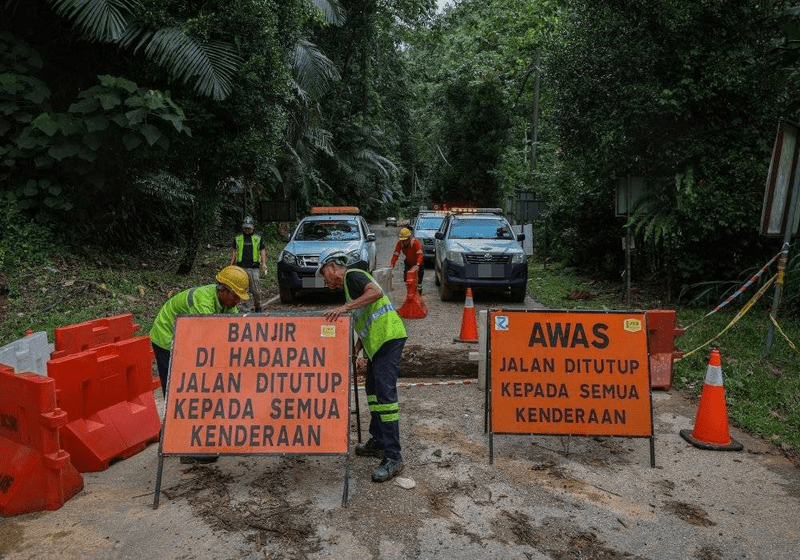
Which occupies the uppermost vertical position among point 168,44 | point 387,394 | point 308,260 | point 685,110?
point 168,44

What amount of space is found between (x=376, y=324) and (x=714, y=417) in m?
3.02

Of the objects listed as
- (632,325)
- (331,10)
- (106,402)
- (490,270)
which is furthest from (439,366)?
(331,10)

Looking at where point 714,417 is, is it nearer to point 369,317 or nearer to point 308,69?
point 369,317

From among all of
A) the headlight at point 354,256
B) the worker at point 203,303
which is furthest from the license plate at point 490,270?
the worker at point 203,303

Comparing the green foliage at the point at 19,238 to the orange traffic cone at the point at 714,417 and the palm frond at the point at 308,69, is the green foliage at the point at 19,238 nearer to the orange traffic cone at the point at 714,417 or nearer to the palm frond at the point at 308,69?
the palm frond at the point at 308,69

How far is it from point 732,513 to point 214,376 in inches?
144

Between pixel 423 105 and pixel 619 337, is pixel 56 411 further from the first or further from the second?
pixel 423 105

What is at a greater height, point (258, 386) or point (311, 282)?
point (258, 386)

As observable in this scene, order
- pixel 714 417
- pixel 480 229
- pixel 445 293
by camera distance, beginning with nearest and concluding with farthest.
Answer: pixel 714 417 → pixel 445 293 → pixel 480 229

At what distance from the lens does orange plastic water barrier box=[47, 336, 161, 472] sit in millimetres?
4496

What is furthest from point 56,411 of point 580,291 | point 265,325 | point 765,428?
point 580,291

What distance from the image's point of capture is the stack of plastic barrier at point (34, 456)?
3.94 metres

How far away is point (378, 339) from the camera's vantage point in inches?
180

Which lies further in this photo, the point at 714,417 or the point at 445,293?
the point at 445,293
